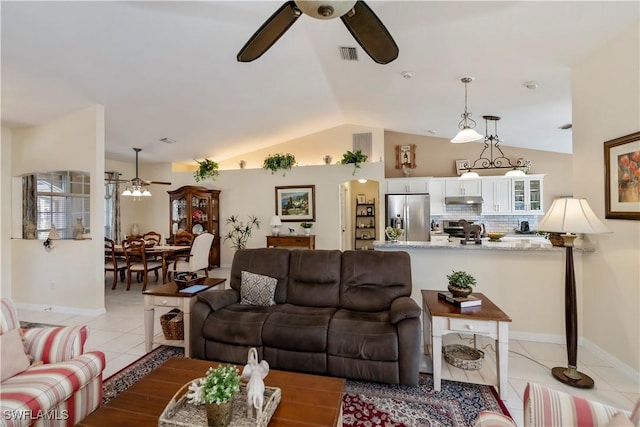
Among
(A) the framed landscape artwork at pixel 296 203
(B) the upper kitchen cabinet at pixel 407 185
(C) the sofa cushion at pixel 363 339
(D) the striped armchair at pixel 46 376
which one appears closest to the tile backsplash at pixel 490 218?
(B) the upper kitchen cabinet at pixel 407 185

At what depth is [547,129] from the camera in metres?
5.32

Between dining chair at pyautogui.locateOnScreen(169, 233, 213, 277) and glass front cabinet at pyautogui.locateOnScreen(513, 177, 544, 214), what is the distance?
6348 millimetres

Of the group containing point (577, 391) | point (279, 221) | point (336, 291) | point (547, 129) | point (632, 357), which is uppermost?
point (547, 129)

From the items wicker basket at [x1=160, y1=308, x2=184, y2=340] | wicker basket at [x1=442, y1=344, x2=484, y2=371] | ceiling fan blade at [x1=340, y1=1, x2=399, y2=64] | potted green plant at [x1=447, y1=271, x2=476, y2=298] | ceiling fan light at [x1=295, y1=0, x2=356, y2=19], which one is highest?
ceiling fan blade at [x1=340, y1=1, x2=399, y2=64]

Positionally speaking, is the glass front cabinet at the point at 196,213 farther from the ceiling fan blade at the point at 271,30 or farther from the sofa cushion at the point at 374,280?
the ceiling fan blade at the point at 271,30

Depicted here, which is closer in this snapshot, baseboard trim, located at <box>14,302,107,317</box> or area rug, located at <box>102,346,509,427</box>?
area rug, located at <box>102,346,509,427</box>

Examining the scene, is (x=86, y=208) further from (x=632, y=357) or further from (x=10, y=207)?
(x=632, y=357)

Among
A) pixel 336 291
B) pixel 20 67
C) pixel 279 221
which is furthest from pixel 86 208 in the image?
pixel 336 291

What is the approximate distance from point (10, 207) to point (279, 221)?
4.25 m

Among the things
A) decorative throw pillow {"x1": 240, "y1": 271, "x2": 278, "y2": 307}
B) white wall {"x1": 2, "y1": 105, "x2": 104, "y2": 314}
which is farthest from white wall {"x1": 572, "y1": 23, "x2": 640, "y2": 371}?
white wall {"x1": 2, "y1": 105, "x2": 104, "y2": 314}

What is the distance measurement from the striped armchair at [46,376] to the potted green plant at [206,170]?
5.32m

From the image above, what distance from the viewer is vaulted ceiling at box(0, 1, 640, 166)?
8.14 feet

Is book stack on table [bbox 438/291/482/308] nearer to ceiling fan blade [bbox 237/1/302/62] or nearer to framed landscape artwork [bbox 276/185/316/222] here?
ceiling fan blade [bbox 237/1/302/62]

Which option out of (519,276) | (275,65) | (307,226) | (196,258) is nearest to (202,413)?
(519,276)
